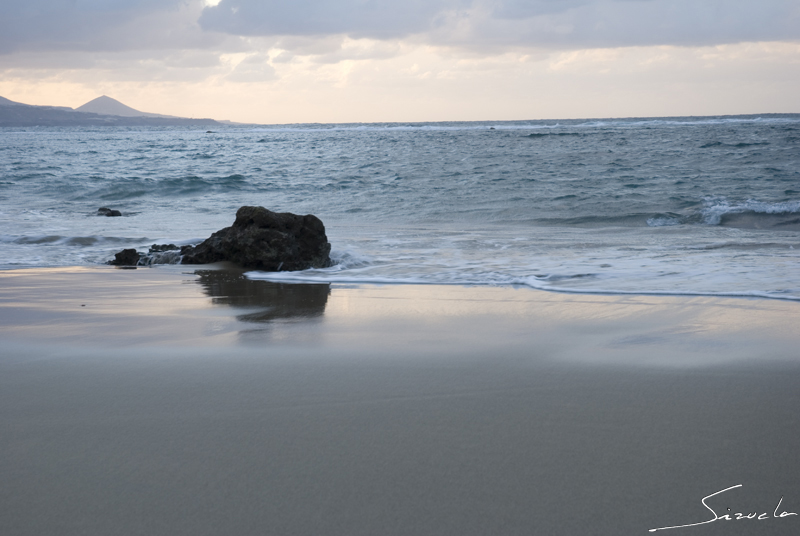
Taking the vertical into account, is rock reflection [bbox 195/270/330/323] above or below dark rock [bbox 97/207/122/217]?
below

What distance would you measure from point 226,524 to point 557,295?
10.8 ft

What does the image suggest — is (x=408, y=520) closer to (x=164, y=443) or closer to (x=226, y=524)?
(x=226, y=524)

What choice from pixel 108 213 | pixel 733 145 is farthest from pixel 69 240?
pixel 733 145

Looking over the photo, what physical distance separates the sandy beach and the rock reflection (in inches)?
3.7

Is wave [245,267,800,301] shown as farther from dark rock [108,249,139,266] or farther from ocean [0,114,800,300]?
dark rock [108,249,139,266]

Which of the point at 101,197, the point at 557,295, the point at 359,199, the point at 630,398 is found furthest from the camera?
the point at 101,197

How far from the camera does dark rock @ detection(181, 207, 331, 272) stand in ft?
19.2

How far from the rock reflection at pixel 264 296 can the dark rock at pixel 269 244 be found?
28 centimetres

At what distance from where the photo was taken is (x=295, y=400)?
7.88ft

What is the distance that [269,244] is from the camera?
587 cm

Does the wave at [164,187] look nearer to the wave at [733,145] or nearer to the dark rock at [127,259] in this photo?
the dark rock at [127,259]

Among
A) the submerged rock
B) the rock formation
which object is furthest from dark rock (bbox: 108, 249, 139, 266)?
the submerged rock

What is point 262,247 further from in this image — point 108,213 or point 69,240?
point 108,213

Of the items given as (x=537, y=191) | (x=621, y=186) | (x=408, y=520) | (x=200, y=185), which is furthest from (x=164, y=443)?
(x=200, y=185)
